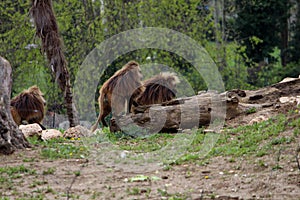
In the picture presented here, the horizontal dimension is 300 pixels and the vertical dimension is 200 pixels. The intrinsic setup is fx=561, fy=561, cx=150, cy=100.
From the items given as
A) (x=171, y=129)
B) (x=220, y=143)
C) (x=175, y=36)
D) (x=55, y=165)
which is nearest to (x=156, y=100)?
(x=171, y=129)

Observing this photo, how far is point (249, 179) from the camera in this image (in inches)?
255

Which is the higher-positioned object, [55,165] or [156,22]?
[156,22]

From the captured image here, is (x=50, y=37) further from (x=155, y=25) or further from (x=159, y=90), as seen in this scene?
(x=155, y=25)

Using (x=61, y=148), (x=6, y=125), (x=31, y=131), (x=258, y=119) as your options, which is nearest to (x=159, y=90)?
(x=258, y=119)

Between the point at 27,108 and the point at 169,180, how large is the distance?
23.4 ft

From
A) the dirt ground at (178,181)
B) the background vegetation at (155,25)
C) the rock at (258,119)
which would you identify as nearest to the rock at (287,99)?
the rock at (258,119)

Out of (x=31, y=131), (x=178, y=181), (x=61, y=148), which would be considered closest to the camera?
(x=178, y=181)

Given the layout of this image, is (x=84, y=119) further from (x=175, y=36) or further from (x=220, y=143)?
(x=220, y=143)

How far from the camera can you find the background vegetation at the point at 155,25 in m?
20.2

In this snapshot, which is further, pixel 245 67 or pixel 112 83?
pixel 245 67

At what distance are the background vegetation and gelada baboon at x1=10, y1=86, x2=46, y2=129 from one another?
656 centimetres

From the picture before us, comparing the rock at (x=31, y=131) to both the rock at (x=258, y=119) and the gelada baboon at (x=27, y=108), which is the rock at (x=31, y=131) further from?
the rock at (x=258, y=119)

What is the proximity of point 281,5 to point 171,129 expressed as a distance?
13.1 m

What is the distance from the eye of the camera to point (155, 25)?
21.4m
